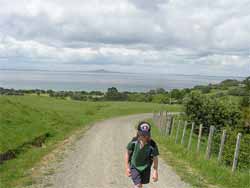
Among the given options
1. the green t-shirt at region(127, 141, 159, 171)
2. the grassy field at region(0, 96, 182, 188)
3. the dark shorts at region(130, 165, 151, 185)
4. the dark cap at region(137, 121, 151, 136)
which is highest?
the dark cap at region(137, 121, 151, 136)

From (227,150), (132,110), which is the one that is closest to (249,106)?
(132,110)

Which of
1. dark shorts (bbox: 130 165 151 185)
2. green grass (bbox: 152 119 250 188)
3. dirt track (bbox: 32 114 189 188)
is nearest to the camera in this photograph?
dark shorts (bbox: 130 165 151 185)

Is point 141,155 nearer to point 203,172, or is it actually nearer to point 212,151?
point 203,172

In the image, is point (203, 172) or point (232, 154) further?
point (232, 154)

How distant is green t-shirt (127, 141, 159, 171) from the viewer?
8.27 meters

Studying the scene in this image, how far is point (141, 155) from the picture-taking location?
27.2 ft

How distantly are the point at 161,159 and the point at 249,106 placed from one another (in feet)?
100

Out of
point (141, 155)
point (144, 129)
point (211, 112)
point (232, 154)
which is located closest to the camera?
point (144, 129)

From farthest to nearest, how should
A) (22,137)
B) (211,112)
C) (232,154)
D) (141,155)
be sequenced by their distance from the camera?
(211,112) → (22,137) → (232,154) → (141,155)

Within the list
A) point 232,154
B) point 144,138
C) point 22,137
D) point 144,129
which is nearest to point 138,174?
point 144,138

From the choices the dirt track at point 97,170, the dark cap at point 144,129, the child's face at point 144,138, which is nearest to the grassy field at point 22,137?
the dirt track at point 97,170

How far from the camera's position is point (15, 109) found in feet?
114

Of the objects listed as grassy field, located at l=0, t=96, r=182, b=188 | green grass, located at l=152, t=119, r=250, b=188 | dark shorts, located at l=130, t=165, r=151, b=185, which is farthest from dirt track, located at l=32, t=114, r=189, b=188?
dark shorts, located at l=130, t=165, r=151, b=185

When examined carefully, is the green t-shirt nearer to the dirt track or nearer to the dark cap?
the dark cap
